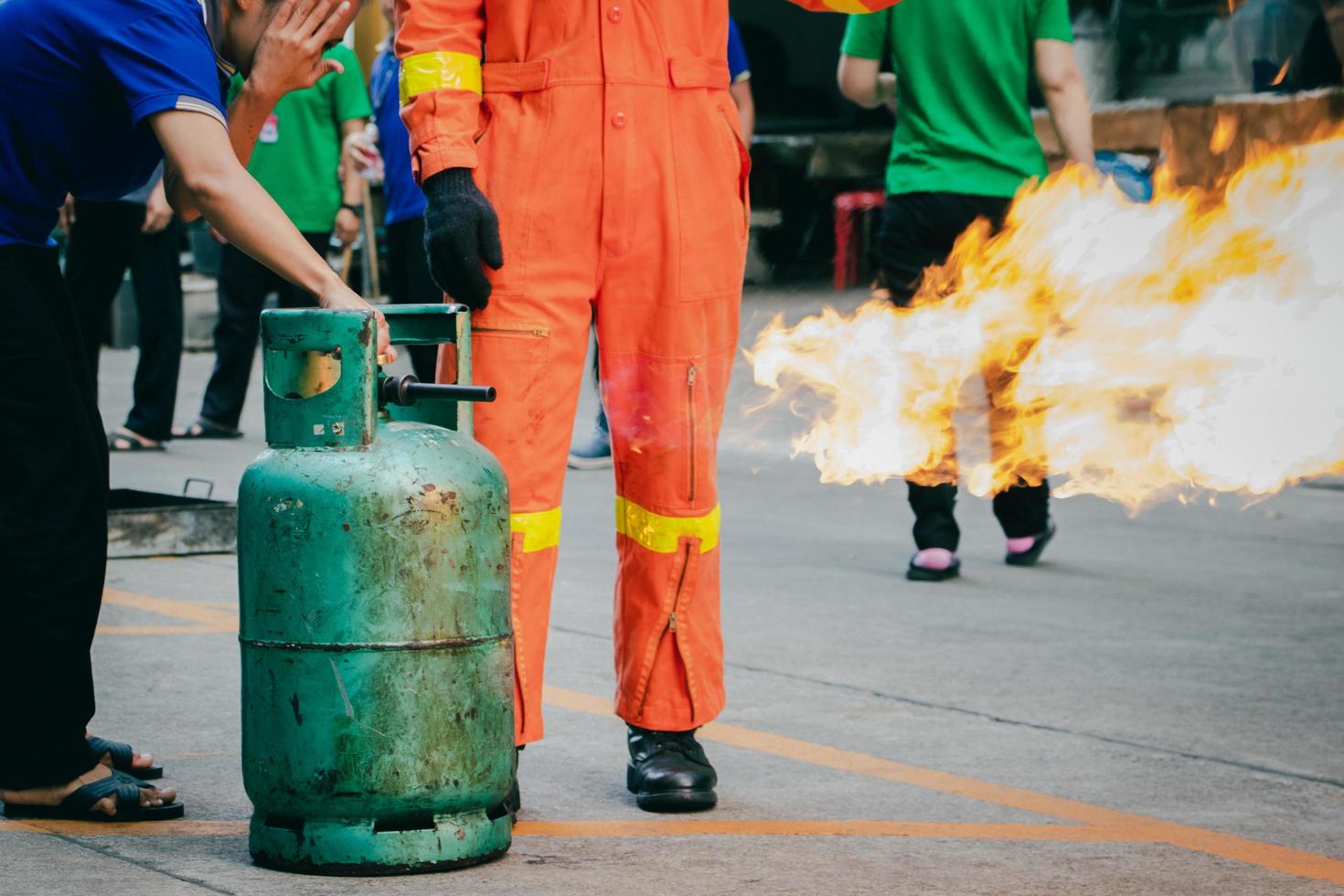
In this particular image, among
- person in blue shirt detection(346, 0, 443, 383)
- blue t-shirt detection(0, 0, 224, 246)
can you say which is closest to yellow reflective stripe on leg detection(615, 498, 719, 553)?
blue t-shirt detection(0, 0, 224, 246)

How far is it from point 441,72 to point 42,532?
1.11 m

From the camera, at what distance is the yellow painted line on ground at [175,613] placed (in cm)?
536

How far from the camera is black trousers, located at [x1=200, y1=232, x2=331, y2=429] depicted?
9.48 metres

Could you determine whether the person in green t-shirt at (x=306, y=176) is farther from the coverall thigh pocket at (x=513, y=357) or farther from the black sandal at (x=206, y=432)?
the coverall thigh pocket at (x=513, y=357)

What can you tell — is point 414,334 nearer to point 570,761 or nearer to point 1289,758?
point 570,761

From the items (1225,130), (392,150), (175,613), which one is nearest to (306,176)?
(392,150)

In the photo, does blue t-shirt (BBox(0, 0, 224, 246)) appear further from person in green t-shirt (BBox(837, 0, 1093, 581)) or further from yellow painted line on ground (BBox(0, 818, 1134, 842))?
person in green t-shirt (BBox(837, 0, 1093, 581))

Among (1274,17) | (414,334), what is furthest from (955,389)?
(1274,17)

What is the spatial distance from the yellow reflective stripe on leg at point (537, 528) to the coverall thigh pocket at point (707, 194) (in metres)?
0.49

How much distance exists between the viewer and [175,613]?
221 inches

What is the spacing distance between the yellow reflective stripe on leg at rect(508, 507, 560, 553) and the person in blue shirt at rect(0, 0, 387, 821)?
618 mm

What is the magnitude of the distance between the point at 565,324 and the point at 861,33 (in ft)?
10.2

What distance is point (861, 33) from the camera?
652cm

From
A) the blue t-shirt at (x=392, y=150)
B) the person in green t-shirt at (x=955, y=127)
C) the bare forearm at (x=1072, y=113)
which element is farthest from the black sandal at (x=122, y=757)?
the bare forearm at (x=1072, y=113)
